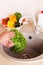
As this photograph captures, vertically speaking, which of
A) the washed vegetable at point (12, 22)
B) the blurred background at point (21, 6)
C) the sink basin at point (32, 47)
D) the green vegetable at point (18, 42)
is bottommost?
the sink basin at point (32, 47)

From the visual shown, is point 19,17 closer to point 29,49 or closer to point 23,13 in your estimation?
point 23,13

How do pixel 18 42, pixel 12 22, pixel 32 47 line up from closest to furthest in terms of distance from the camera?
→ 1. pixel 18 42
2. pixel 12 22
3. pixel 32 47

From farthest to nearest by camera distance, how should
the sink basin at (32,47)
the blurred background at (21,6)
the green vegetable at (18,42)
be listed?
the blurred background at (21,6), the sink basin at (32,47), the green vegetable at (18,42)

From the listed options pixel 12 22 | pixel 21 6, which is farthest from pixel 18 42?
pixel 21 6

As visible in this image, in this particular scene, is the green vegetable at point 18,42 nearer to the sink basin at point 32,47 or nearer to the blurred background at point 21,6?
the sink basin at point 32,47

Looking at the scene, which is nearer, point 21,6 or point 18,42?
point 18,42

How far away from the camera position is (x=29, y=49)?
4.06 feet

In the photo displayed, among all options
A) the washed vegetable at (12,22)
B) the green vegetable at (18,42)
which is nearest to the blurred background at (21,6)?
the washed vegetable at (12,22)

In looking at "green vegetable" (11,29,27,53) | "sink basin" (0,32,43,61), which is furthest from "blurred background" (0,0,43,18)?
"green vegetable" (11,29,27,53)

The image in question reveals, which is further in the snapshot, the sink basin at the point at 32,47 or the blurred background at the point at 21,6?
the blurred background at the point at 21,6

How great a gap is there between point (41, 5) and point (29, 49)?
434 mm

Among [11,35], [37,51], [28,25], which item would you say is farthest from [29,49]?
[11,35]

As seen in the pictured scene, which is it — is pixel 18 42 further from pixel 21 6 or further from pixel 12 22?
pixel 21 6

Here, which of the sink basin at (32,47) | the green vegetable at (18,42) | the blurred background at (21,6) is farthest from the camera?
the blurred background at (21,6)
